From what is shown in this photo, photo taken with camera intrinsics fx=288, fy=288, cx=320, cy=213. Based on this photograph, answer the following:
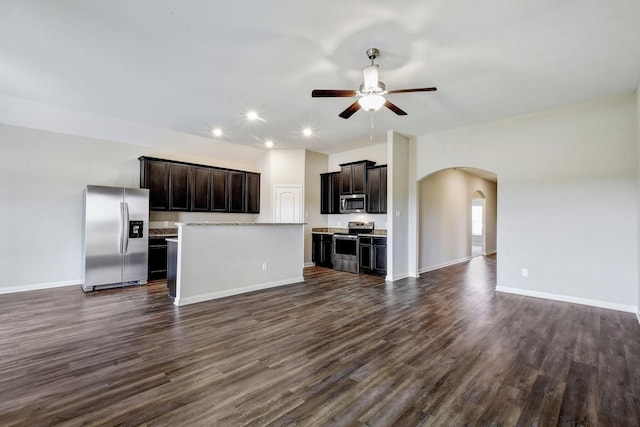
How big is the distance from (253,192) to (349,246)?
2856 mm

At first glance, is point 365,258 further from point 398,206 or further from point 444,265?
point 444,265

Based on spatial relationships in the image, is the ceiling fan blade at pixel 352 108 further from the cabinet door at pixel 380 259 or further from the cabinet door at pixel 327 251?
the cabinet door at pixel 327 251

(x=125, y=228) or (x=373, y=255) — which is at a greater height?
(x=125, y=228)

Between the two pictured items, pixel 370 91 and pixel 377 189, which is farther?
pixel 377 189

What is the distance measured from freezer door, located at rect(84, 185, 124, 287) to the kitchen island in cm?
186

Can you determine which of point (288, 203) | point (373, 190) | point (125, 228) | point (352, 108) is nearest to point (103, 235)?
point (125, 228)

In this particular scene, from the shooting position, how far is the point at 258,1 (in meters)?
2.35

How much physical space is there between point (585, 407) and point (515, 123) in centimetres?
438

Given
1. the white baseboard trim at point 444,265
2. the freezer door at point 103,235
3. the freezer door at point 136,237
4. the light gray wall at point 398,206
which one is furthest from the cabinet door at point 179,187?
the white baseboard trim at point 444,265

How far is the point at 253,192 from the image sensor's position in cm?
750

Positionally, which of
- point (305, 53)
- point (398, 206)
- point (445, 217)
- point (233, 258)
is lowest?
point (233, 258)

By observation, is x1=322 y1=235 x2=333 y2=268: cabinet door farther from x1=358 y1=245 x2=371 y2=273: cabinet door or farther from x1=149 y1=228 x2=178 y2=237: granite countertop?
x1=149 y1=228 x2=178 y2=237: granite countertop

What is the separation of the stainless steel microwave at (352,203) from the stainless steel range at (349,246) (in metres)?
0.39

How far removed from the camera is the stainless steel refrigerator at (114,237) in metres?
4.95
